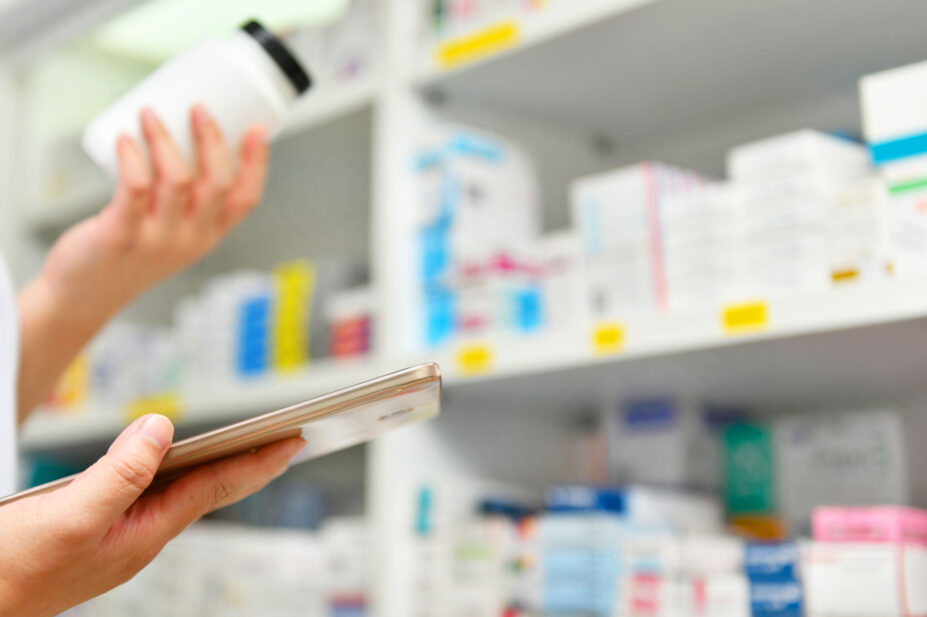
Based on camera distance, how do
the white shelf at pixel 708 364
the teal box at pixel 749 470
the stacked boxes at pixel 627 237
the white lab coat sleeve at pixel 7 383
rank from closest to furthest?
the white lab coat sleeve at pixel 7 383, the white shelf at pixel 708 364, the stacked boxes at pixel 627 237, the teal box at pixel 749 470

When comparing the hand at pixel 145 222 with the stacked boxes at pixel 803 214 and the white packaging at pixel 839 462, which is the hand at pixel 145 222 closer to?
the stacked boxes at pixel 803 214

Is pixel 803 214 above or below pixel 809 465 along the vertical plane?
above

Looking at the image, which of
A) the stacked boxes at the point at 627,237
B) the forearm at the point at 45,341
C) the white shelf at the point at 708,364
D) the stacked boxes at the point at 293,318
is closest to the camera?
the white shelf at the point at 708,364

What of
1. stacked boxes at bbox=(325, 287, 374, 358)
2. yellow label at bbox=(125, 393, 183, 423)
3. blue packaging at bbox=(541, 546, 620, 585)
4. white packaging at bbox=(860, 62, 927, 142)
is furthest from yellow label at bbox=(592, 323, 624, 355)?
yellow label at bbox=(125, 393, 183, 423)

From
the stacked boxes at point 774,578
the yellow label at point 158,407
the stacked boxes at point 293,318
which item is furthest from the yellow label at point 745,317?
the yellow label at point 158,407

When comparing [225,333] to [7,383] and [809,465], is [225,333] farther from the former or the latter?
[809,465]

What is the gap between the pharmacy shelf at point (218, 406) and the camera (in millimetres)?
1695

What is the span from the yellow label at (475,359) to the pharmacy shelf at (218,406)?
0.43ft

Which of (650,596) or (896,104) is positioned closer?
(896,104)

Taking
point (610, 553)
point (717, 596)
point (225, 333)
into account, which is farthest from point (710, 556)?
point (225, 333)

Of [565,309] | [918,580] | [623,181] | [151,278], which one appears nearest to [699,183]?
[623,181]

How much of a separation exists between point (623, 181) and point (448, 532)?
57cm

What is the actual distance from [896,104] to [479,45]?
0.65m

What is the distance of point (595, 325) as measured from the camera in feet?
4.42
